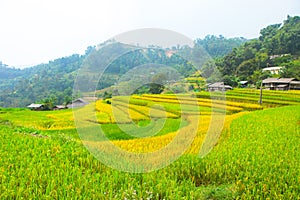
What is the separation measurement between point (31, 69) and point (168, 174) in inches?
441

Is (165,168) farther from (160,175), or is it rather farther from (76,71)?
(76,71)

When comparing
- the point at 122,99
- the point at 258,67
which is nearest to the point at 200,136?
the point at 122,99

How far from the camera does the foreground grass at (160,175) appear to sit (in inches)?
73.7

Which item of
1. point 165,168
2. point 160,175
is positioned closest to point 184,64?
point 165,168

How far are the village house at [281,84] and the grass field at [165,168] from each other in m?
1.47

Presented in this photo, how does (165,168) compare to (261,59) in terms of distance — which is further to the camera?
(261,59)

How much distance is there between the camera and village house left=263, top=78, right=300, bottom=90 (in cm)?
648

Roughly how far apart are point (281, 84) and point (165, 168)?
546cm

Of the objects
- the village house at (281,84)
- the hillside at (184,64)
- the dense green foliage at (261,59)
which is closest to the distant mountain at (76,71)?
the hillside at (184,64)

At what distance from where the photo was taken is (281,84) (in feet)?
22.4

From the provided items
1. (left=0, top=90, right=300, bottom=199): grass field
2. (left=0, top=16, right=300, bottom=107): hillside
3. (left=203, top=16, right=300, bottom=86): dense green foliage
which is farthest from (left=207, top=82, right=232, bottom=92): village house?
(left=203, top=16, right=300, bottom=86): dense green foliage

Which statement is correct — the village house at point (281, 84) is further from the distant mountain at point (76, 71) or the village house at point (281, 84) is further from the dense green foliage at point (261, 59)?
the distant mountain at point (76, 71)

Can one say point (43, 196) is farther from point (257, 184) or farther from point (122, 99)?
point (122, 99)

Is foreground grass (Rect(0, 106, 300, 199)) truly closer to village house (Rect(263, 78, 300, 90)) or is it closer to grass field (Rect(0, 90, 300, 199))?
grass field (Rect(0, 90, 300, 199))
